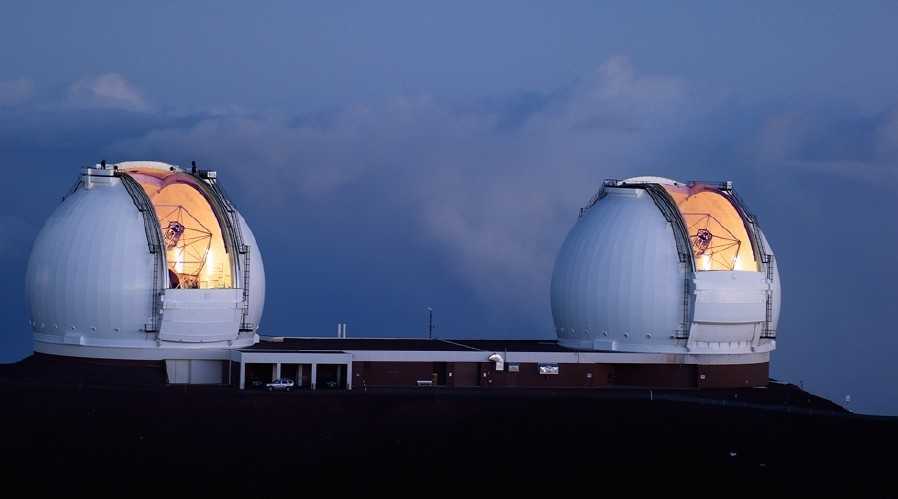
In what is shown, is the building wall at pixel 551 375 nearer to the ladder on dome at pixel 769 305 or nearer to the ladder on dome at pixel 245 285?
the ladder on dome at pixel 769 305

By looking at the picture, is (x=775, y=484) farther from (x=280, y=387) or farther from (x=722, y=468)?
(x=280, y=387)

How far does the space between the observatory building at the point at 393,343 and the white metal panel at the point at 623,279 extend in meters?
0.05

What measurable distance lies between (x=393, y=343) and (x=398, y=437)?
1224 centimetres

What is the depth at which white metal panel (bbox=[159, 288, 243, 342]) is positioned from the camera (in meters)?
47.0

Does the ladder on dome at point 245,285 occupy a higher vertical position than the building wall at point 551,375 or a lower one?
higher

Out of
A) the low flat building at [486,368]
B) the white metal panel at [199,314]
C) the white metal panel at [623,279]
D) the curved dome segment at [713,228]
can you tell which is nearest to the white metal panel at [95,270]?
the white metal panel at [199,314]

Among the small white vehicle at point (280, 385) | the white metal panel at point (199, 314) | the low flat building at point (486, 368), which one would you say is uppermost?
the white metal panel at point (199, 314)

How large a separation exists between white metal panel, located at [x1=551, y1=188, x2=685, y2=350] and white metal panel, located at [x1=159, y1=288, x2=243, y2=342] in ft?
37.2

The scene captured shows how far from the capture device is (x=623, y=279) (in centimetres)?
5062

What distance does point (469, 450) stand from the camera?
1635 inches

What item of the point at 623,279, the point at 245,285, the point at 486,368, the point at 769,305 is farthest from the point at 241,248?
the point at 769,305

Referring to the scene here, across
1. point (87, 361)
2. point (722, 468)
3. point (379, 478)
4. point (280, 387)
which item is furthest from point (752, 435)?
point (87, 361)

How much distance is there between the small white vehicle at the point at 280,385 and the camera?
4631 centimetres

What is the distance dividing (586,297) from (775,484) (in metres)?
13.1
